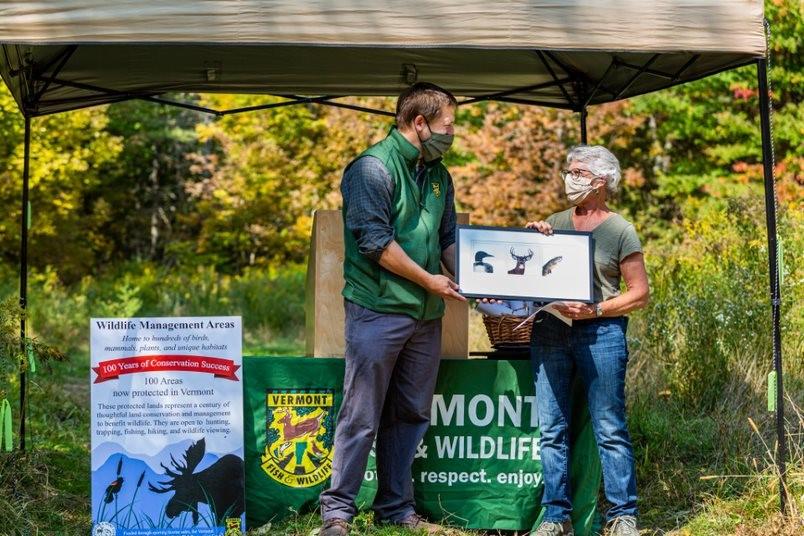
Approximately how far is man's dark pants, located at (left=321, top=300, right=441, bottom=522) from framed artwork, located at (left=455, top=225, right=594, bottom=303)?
334 mm

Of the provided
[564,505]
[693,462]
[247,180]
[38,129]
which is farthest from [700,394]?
[247,180]

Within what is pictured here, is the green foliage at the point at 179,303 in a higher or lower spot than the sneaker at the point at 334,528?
higher

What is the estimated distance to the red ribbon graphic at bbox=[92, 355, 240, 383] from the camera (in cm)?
478

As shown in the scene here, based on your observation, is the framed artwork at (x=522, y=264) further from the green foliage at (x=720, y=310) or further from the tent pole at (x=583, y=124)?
the green foliage at (x=720, y=310)

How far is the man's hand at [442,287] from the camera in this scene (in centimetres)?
455

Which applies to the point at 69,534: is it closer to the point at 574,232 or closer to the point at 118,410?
the point at 118,410

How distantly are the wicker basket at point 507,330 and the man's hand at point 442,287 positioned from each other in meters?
0.53

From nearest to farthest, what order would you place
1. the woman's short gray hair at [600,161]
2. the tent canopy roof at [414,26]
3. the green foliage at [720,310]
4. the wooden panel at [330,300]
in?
the tent canopy roof at [414,26] < the woman's short gray hair at [600,161] < the wooden panel at [330,300] < the green foliage at [720,310]

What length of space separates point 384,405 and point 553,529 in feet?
3.05

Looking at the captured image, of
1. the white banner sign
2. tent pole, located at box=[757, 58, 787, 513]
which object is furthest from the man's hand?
tent pole, located at box=[757, 58, 787, 513]

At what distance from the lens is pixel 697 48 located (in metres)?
4.49

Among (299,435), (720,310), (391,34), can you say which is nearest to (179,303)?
(720,310)

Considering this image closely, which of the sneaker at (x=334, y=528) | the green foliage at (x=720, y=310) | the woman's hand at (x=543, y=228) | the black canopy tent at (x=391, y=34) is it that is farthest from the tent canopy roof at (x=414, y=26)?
the green foliage at (x=720, y=310)

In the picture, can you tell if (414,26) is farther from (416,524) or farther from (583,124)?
(583,124)
